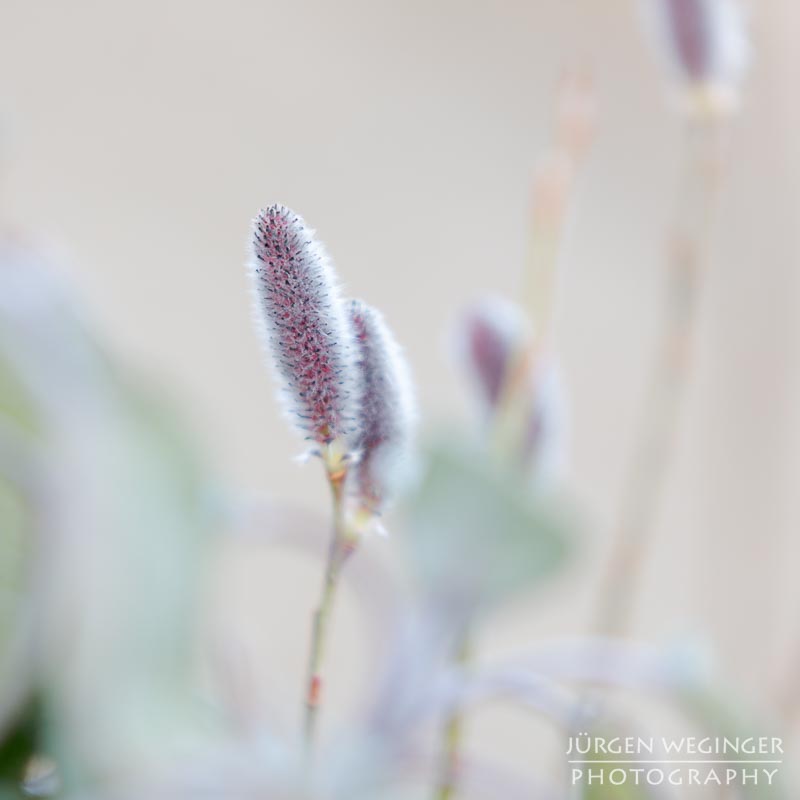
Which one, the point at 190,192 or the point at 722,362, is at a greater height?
the point at 190,192

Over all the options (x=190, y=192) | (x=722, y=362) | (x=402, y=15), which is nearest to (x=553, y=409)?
(x=190, y=192)

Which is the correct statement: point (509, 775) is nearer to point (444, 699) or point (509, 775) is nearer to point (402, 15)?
point (444, 699)

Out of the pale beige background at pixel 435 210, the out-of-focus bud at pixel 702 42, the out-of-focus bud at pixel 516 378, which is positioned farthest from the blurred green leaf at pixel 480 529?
the pale beige background at pixel 435 210

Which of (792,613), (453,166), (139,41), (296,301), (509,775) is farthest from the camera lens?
(792,613)

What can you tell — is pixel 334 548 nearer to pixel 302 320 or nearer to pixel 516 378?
pixel 302 320

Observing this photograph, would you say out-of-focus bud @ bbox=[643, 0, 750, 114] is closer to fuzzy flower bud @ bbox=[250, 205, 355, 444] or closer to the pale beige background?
fuzzy flower bud @ bbox=[250, 205, 355, 444]

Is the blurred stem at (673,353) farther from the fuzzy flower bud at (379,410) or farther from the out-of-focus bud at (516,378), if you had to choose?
the fuzzy flower bud at (379,410)

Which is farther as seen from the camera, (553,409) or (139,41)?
(139,41)

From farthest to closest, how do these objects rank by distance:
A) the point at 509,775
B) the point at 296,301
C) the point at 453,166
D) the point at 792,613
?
the point at 792,613, the point at 453,166, the point at 509,775, the point at 296,301
